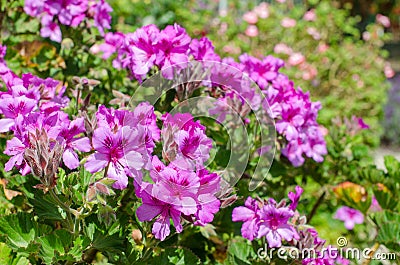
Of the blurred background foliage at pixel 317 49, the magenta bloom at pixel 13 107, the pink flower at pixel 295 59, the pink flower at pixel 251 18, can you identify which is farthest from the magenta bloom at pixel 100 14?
the pink flower at pixel 251 18

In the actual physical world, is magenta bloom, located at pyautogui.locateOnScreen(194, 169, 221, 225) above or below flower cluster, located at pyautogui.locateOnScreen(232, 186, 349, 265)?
above

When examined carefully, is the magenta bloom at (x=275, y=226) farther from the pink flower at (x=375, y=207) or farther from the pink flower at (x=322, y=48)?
the pink flower at (x=322, y=48)

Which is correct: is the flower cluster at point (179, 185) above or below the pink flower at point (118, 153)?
below

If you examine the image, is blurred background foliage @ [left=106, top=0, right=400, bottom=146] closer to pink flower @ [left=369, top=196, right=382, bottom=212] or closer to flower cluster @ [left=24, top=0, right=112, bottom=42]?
pink flower @ [left=369, top=196, right=382, bottom=212]

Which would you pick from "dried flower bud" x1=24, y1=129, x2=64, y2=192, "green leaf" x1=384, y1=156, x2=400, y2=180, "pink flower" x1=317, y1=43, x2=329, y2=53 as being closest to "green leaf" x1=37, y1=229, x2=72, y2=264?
"dried flower bud" x1=24, y1=129, x2=64, y2=192

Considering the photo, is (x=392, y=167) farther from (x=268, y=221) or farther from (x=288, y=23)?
(x=288, y=23)
